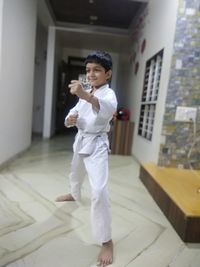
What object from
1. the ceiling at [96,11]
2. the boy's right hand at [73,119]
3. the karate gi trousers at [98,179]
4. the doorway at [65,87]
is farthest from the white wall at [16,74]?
the doorway at [65,87]

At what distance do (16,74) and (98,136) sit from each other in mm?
2022

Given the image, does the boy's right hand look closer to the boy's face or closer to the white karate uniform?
the white karate uniform

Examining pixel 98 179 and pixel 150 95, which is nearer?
pixel 98 179

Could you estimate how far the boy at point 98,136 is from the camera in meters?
1.23

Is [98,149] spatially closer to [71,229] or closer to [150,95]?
[71,229]

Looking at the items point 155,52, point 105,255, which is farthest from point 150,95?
point 105,255

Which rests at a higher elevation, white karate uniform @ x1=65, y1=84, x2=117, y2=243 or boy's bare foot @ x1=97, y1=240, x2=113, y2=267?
white karate uniform @ x1=65, y1=84, x2=117, y2=243

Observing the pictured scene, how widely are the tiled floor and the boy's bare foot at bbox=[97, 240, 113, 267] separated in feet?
0.12

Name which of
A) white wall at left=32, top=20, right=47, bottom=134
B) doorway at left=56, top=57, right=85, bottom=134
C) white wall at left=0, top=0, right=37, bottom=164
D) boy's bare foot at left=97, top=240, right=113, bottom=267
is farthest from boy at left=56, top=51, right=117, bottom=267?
doorway at left=56, top=57, right=85, bottom=134

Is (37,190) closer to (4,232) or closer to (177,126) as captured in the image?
(4,232)

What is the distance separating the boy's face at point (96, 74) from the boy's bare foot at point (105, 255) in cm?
88

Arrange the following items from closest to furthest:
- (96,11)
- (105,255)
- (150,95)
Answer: (105,255) < (150,95) < (96,11)

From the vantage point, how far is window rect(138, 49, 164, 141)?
2.97m

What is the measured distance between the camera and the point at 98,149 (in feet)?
4.35
